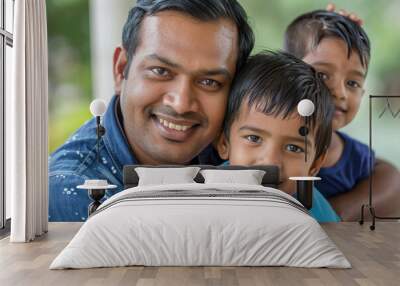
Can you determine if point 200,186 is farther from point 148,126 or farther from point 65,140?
point 65,140

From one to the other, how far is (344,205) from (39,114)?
3683mm

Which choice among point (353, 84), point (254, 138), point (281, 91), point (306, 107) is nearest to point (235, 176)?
point (254, 138)

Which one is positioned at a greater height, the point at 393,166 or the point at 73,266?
the point at 393,166

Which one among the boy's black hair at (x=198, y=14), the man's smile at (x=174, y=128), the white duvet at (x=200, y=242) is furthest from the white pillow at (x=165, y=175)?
the white duvet at (x=200, y=242)

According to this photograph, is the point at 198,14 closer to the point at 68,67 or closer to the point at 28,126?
the point at 68,67

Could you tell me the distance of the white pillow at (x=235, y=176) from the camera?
20.2 ft

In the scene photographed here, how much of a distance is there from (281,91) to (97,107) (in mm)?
2127

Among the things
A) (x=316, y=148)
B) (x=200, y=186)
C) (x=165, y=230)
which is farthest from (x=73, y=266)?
(x=316, y=148)

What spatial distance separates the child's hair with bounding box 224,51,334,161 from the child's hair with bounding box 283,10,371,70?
0.20 metres

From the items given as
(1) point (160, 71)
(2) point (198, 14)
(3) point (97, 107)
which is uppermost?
(2) point (198, 14)

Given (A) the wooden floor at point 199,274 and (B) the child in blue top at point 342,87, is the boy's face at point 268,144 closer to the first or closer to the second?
(B) the child in blue top at point 342,87

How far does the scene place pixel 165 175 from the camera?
627cm

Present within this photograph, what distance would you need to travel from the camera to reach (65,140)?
22.8ft

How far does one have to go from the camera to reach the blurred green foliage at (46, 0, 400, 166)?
22.9 ft
